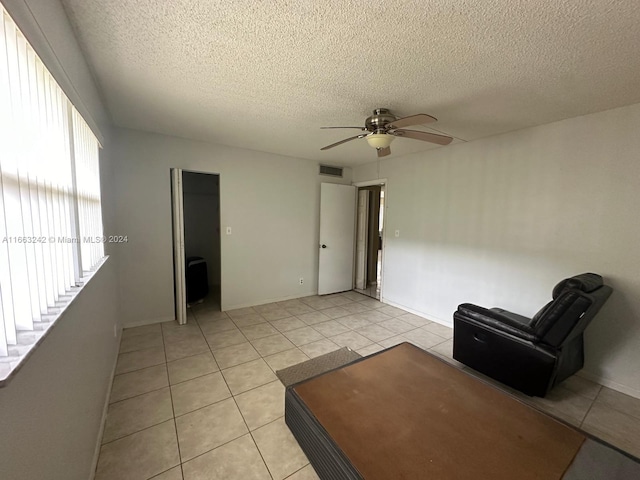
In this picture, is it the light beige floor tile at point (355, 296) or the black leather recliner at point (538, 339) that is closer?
the black leather recliner at point (538, 339)

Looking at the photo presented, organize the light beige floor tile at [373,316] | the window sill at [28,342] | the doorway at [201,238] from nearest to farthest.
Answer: the window sill at [28,342], the light beige floor tile at [373,316], the doorway at [201,238]

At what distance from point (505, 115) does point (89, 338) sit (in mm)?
3679

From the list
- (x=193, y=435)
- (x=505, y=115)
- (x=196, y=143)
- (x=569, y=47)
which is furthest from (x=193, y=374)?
(x=505, y=115)

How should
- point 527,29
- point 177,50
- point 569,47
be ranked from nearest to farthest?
1. point 527,29
2. point 569,47
3. point 177,50

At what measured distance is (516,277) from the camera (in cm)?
283

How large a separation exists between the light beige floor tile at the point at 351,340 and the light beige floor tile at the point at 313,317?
1.68ft

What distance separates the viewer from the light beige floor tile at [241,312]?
3661 mm

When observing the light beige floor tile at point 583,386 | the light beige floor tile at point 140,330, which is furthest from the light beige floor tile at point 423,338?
the light beige floor tile at point 140,330

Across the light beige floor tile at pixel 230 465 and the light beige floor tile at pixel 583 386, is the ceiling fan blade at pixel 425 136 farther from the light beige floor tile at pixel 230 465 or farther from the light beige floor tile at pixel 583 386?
the light beige floor tile at pixel 230 465

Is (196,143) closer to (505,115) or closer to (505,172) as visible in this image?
(505,115)

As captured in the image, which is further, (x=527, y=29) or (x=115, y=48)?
(x=115, y=48)

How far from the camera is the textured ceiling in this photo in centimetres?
124

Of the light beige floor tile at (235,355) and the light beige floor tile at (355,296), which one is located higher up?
the light beige floor tile at (235,355)

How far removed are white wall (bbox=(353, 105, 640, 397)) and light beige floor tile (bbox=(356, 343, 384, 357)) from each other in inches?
50.1
